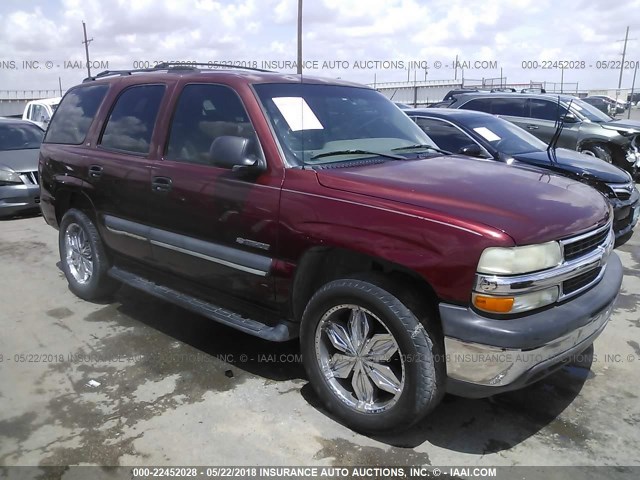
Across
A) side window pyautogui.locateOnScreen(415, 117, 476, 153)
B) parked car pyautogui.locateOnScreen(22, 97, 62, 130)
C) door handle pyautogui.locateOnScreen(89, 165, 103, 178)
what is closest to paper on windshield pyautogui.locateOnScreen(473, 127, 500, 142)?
side window pyautogui.locateOnScreen(415, 117, 476, 153)

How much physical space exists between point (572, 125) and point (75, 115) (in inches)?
375

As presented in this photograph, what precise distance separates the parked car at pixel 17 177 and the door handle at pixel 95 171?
4763mm

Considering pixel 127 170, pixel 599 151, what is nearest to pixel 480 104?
pixel 599 151

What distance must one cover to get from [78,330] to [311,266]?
2367 millimetres

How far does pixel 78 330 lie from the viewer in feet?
14.7

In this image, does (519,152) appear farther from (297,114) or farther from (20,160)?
(20,160)

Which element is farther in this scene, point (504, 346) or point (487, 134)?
point (487, 134)

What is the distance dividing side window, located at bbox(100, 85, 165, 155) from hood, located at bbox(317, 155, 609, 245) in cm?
166

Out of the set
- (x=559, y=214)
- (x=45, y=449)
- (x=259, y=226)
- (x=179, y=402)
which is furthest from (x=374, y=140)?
(x=45, y=449)

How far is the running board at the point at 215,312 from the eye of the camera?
3.37 meters

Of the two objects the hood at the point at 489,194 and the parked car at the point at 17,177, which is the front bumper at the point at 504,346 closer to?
the hood at the point at 489,194

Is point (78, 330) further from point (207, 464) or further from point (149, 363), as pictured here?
point (207, 464)

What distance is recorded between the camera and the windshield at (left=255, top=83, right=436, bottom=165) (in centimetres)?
341

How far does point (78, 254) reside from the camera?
518 cm
